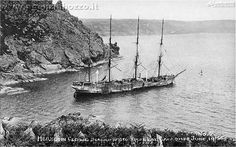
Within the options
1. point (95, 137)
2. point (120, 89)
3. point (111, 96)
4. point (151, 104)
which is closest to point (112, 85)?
point (120, 89)

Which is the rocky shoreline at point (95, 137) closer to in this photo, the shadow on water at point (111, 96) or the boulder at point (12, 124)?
the boulder at point (12, 124)

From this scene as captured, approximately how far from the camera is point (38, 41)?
3472 inches

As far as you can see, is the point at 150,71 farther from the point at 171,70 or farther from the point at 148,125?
the point at 148,125

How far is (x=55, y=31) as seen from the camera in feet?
306

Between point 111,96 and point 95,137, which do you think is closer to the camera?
point 95,137

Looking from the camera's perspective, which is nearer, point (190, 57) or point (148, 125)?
point (148, 125)

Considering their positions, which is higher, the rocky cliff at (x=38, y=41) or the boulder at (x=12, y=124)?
the rocky cliff at (x=38, y=41)

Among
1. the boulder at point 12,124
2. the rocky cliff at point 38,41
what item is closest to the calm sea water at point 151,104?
the rocky cliff at point 38,41

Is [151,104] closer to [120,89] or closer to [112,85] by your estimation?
[112,85]

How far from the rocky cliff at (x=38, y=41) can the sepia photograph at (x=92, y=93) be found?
24 cm

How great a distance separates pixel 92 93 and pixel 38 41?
32.6 metres

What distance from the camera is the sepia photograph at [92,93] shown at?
23.0 metres

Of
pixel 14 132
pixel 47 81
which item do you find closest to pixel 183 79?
pixel 47 81

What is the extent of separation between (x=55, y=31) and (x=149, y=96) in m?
41.6
